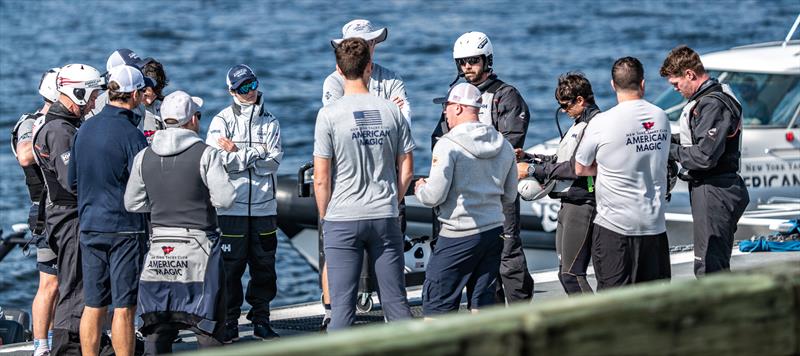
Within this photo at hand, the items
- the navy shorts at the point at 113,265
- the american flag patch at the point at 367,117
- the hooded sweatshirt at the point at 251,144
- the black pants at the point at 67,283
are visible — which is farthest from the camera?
the hooded sweatshirt at the point at 251,144

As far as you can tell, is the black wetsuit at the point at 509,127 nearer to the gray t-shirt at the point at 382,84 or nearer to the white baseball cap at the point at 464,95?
the gray t-shirt at the point at 382,84

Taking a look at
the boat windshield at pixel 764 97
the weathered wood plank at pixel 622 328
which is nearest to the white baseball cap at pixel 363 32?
the weathered wood plank at pixel 622 328

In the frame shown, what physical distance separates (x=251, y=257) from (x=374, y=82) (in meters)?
1.36

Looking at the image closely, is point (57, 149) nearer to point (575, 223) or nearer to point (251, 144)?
point (251, 144)

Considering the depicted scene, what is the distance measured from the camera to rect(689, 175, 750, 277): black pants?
8.12 metres

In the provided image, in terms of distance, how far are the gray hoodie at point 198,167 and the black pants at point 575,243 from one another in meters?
2.13

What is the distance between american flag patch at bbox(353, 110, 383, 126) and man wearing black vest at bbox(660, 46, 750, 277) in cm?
197

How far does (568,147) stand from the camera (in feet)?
26.2

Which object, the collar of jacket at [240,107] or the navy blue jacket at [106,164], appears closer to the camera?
the navy blue jacket at [106,164]

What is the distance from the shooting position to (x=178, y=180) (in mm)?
7094

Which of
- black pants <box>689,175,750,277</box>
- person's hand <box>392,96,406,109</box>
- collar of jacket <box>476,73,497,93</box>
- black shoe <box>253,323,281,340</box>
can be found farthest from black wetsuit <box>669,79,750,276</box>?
black shoe <box>253,323,281,340</box>

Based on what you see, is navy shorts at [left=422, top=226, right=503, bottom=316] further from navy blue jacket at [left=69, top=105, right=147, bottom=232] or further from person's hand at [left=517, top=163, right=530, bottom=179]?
navy blue jacket at [left=69, top=105, right=147, bottom=232]

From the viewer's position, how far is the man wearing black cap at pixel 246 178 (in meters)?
8.38

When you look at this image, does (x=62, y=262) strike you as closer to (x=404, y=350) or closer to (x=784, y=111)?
(x=404, y=350)
